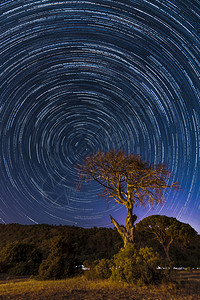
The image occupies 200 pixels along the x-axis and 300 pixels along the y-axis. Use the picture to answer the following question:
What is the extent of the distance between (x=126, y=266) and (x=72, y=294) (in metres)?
2.95

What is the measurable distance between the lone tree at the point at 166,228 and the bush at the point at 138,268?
44.6 ft

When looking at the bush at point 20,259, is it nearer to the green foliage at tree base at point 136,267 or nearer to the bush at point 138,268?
the green foliage at tree base at point 136,267

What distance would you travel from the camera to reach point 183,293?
24.7 feet

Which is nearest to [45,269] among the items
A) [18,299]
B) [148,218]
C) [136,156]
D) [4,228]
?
[18,299]

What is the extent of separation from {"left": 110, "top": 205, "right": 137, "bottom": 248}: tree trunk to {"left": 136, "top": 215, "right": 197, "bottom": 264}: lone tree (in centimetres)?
1141

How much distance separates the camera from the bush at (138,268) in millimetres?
8617

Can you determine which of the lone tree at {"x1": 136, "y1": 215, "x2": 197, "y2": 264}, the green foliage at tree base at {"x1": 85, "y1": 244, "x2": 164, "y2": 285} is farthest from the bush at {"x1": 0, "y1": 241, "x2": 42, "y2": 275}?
the lone tree at {"x1": 136, "y1": 215, "x2": 197, "y2": 264}

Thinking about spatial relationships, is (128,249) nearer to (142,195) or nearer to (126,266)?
(126,266)

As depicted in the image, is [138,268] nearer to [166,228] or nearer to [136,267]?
[136,267]

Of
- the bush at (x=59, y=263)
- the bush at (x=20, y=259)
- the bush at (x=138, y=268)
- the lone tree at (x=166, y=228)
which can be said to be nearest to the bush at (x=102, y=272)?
the bush at (x=138, y=268)

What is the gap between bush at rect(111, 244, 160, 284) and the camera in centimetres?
862

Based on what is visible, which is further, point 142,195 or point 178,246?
point 178,246

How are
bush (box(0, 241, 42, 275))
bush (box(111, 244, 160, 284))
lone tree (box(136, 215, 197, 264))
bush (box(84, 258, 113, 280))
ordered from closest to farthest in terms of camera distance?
bush (box(111, 244, 160, 284)) → bush (box(84, 258, 113, 280)) → bush (box(0, 241, 42, 275)) → lone tree (box(136, 215, 197, 264))

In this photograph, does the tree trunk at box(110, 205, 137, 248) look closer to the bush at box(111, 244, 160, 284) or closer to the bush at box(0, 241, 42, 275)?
the bush at box(111, 244, 160, 284)
